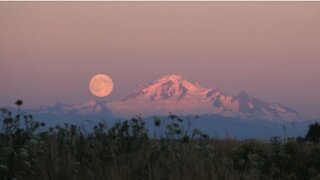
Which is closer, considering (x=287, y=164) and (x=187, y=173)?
(x=187, y=173)

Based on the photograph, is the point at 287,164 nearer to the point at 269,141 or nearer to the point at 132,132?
the point at 269,141

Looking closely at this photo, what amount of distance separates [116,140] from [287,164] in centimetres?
550

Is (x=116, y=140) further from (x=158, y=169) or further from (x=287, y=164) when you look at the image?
(x=287, y=164)

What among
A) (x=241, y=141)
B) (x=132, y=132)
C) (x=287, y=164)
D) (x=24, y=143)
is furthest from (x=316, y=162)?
(x=24, y=143)

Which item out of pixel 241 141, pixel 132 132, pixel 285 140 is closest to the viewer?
pixel 132 132

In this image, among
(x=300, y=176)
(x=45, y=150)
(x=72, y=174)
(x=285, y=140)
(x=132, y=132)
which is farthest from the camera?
(x=285, y=140)

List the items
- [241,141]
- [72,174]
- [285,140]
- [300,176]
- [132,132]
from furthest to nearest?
[241,141]
[285,140]
[300,176]
[132,132]
[72,174]

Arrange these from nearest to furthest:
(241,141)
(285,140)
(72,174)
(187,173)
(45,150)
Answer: (187,173) → (72,174) → (45,150) → (285,140) → (241,141)

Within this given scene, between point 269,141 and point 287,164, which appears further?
point 269,141

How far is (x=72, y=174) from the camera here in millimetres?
9055

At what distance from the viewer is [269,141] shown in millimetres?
15531

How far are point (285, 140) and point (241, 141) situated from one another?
1.79 metres

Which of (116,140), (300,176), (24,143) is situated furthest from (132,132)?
(300,176)

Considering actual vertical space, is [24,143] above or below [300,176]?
above
